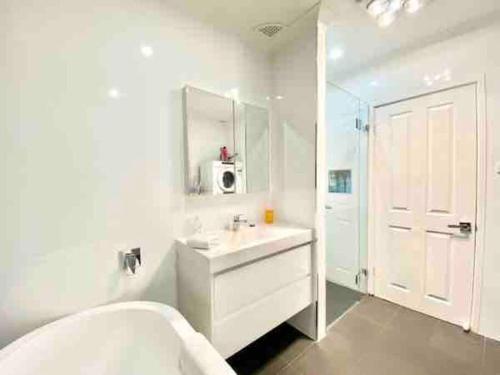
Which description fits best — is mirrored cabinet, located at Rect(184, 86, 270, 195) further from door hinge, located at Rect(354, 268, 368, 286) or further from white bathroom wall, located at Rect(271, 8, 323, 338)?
door hinge, located at Rect(354, 268, 368, 286)

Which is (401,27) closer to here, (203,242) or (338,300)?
(203,242)

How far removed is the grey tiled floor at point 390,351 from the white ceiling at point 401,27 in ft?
7.96

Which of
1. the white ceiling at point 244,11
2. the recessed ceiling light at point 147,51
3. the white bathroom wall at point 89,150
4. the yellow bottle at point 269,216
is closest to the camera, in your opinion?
the white bathroom wall at point 89,150

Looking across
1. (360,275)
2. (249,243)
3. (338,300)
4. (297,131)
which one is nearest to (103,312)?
(249,243)

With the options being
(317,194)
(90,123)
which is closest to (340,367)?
(317,194)

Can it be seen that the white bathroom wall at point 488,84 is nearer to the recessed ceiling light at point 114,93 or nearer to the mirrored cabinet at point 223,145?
the mirrored cabinet at point 223,145

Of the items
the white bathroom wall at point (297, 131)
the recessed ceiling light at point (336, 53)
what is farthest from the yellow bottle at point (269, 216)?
the recessed ceiling light at point (336, 53)

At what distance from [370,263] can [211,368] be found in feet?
7.50

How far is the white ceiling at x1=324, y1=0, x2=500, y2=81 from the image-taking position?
169 centimetres

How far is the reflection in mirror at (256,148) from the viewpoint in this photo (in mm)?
2125

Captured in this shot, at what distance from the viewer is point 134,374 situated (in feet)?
4.10

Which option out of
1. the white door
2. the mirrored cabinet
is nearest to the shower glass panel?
the white door

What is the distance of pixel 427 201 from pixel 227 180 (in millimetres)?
1825

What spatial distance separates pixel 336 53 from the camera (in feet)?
7.54
